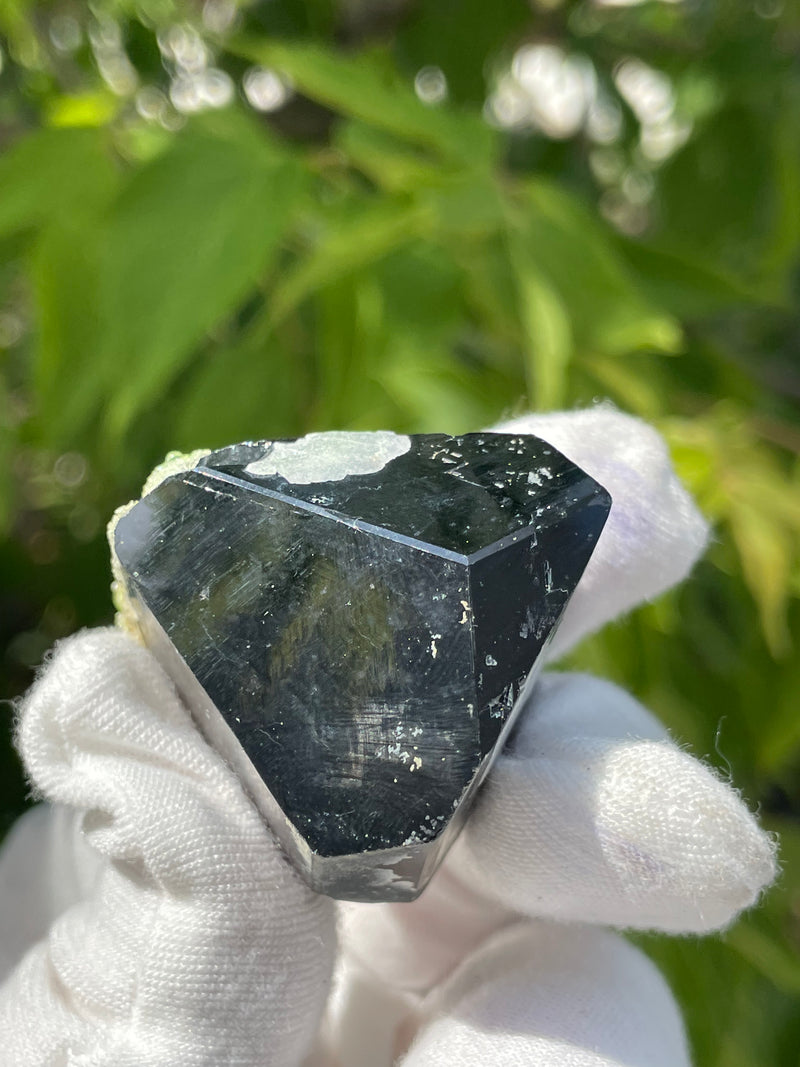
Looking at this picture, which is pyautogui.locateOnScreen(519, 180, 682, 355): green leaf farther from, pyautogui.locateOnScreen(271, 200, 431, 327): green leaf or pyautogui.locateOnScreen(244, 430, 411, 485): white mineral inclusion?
pyautogui.locateOnScreen(244, 430, 411, 485): white mineral inclusion

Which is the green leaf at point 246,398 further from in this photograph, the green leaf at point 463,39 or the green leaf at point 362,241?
the green leaf at point 463,39

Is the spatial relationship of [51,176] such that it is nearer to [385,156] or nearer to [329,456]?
[385,156]

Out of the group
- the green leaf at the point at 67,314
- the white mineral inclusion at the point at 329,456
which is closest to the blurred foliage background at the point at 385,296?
the green leaf at the point at 67,314

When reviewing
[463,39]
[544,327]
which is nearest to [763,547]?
[544,327]

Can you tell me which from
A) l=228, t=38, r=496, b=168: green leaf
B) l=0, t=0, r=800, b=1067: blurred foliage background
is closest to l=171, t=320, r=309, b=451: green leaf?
l=0, t=0, r=800, b=1067: blurred foliage background

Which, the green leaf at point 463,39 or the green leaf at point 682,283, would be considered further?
the green leaf at point 463,39

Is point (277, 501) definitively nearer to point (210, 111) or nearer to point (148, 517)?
point (148, 517)

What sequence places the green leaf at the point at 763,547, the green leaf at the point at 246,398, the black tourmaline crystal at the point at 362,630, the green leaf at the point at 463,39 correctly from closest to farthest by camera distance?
1. the black tourmaline crystal at the point at 362,630
2. the green leaf at the point at 763,547
3. the green leaf at the point at 246,398
4. the green leaf at the point at 463,39
